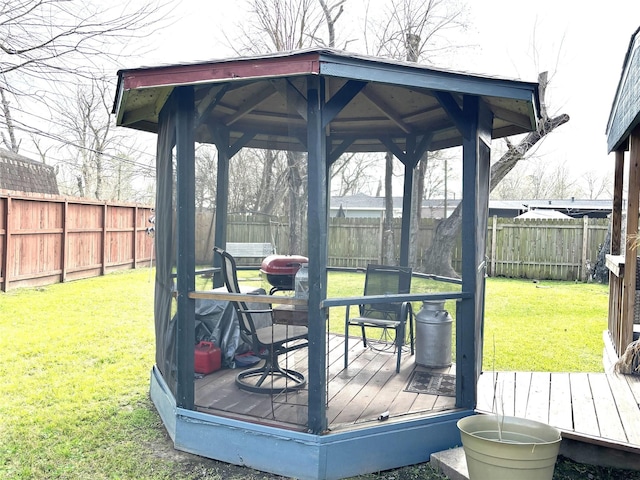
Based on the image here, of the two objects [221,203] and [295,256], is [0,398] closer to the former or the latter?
[221,203]

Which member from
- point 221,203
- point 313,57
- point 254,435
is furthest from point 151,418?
point 313,57

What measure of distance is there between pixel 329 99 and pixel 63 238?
930cm

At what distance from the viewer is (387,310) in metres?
4.29

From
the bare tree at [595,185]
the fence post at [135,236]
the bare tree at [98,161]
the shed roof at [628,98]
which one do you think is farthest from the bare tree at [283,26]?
the bare tree at [595,185]

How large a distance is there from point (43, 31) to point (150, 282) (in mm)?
5880

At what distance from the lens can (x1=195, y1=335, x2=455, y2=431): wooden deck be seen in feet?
10.2

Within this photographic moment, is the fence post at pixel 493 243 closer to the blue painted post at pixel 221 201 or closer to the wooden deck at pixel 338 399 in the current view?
the wooden deck at pixel 338 399

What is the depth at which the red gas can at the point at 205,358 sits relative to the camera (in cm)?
388

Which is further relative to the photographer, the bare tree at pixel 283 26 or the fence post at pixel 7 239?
the bare tree at pixel 283 26

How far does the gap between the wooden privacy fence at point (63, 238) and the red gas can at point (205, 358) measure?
6.88m

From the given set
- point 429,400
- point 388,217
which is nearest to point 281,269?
point 429,400

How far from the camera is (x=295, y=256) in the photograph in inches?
118

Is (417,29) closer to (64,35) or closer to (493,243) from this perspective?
(493,243)

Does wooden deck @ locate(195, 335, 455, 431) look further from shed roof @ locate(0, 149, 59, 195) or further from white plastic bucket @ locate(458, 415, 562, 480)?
shed roof @ locate(0, 149, 59, 195)
